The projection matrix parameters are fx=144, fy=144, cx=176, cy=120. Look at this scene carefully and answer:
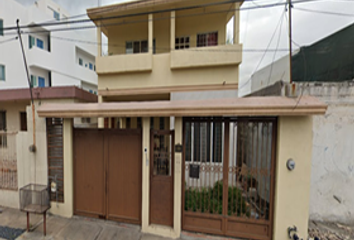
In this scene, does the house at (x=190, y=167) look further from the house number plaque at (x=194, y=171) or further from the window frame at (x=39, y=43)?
the window frame at (x=39, y=43)

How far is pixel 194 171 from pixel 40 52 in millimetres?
16868

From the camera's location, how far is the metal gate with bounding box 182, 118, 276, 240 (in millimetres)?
3246

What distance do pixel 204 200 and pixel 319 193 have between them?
322 cm

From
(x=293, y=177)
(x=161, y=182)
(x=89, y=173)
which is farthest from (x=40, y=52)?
(x=293, y=177)

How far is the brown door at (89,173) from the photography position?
3943 mm

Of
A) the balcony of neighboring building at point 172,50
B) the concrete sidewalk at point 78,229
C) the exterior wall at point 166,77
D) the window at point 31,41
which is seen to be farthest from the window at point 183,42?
the window at point 31,41

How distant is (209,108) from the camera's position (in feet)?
9.95

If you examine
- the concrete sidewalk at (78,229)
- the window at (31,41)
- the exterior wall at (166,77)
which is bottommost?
the concrete sidewalk at (78,229)

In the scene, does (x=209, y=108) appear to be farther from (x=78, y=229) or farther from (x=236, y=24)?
(x=236, y=24)

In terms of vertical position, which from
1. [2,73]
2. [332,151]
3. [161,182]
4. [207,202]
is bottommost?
[207,202]

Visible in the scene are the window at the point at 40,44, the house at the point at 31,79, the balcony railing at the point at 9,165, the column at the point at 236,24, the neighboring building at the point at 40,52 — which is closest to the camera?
the house at the point at 31,79

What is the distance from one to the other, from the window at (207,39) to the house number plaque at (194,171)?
6.13m

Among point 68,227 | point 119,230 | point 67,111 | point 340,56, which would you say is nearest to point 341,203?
point 340,56

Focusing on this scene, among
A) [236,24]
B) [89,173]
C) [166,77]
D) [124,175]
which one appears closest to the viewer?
[124,175]
